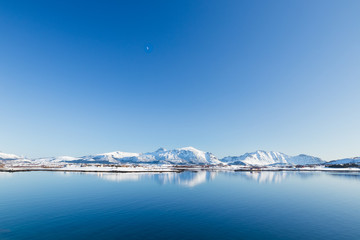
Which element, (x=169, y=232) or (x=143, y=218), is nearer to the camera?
(x=169, y=232)

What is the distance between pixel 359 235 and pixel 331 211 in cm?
1425

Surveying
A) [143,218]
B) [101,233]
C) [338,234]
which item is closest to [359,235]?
[338,234]

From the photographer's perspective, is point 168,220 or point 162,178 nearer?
point 168,220

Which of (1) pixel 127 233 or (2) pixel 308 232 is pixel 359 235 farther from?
(1) pixel 127 233

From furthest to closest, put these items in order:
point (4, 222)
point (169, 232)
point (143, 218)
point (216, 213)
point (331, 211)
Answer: point (331, 211), point (216, 213), point (143, 218), point (4, 222), point (169, 232)

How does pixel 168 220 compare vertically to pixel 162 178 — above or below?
above

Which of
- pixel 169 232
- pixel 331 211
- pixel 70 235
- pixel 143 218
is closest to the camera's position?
pixel 70 235

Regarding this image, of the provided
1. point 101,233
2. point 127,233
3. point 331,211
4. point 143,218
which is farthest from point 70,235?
point 331,211

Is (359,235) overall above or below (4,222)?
below

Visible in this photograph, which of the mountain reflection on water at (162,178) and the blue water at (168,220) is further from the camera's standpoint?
the mountain reflection on water at (162,178)

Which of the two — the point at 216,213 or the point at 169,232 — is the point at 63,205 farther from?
the point at 216,213

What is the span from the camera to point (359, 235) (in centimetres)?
2392

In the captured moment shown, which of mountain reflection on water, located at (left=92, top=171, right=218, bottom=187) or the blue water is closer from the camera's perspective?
the blue water

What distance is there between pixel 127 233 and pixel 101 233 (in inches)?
129
